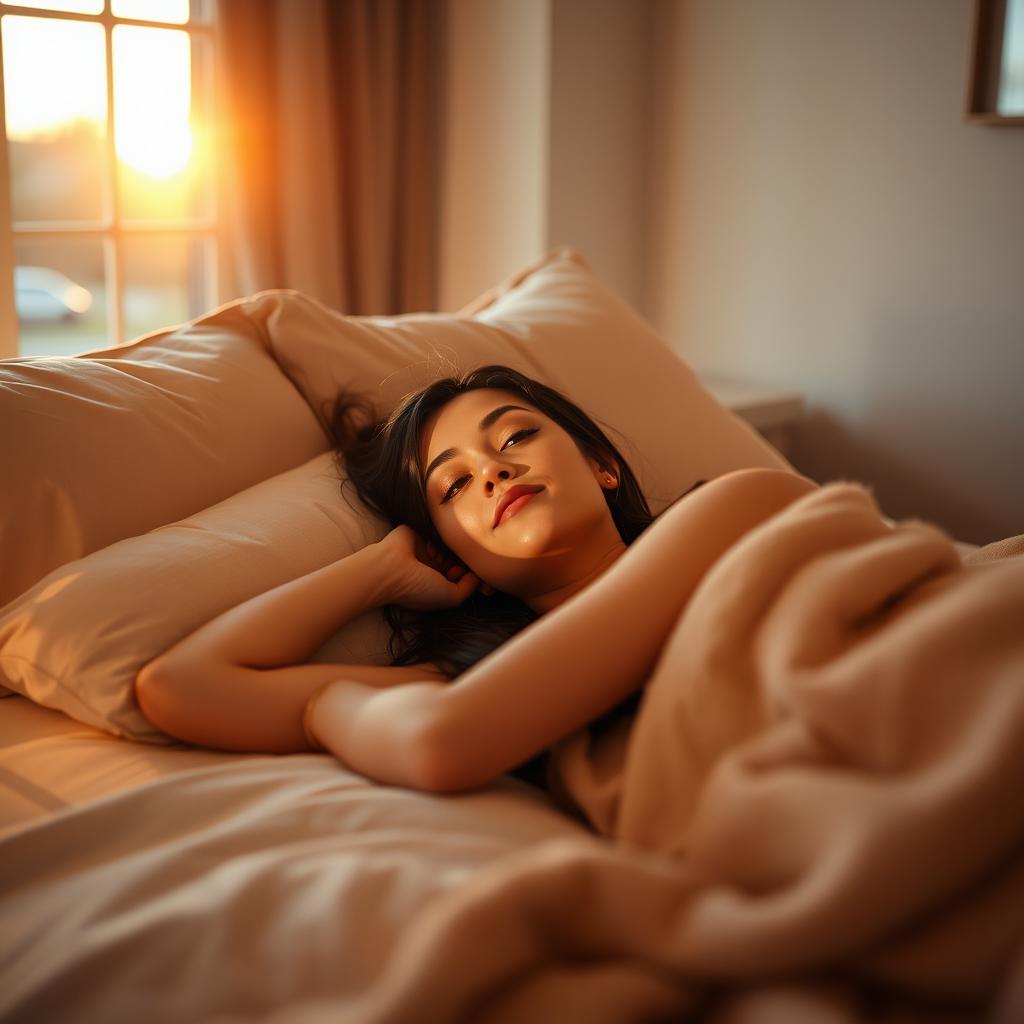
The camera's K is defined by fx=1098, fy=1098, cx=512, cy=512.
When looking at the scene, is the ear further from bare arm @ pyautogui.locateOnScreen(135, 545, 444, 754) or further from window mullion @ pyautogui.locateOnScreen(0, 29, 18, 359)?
window mullion @ pyautogui.locateOnScreen(0, 29, 18, 359)

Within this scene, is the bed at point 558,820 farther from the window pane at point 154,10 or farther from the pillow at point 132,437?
the window pane at point 154,10

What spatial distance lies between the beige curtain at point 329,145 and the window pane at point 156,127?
98mm

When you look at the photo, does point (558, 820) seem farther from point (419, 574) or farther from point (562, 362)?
point (562, 362)

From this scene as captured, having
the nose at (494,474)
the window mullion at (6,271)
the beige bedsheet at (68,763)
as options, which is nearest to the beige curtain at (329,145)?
the window mullion at (6,271)

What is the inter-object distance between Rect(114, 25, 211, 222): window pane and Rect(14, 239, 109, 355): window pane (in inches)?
5.8

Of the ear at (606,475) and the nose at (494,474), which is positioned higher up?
the nose at (494,474)

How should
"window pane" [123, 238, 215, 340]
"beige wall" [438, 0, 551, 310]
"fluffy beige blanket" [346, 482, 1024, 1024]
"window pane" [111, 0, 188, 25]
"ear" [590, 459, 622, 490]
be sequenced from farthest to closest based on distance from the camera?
"beige wall" [438, 0, 551, 310]
"window pane" [123, 238, 215, 340]
"window pane" [111, 0, 188, 25]
"ear" [590, 459, 622, 490]
"fluffy beige blanket" [346, 482, 1024, 1024]

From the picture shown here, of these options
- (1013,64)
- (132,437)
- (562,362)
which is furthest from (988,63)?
(132,437)

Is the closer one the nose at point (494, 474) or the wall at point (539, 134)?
the nose at point (494, 474)

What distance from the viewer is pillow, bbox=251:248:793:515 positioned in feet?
5.02

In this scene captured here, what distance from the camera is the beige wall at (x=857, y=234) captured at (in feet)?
7.59

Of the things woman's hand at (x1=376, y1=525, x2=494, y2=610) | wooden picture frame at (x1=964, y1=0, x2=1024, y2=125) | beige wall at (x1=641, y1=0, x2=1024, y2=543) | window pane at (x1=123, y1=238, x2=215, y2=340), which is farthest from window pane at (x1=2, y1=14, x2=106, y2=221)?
wooden picture frame at (x1=964, y1=0, x2=1024, y2=125)

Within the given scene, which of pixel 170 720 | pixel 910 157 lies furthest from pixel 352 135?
pixel 170 720

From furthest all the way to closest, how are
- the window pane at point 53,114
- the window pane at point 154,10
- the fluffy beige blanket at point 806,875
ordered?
the window pane at point 154,10 → the window pane at point 53,114 → the fluffy beige blanket at point 806,875
